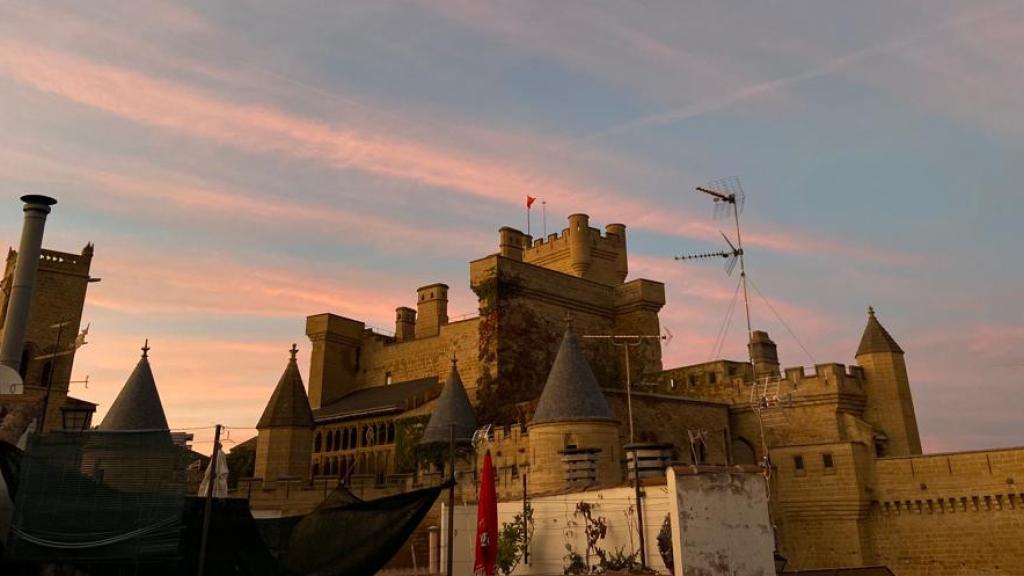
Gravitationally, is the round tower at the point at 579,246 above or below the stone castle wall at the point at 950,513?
above

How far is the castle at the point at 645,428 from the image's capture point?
27156 mm

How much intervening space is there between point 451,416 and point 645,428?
Answer: 318 inches

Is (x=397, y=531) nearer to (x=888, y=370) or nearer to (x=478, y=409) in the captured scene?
(x=478, y=409)

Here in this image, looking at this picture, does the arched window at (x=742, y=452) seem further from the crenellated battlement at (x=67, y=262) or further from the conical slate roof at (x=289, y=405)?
the crenellated battlement at (x=67, y=262)

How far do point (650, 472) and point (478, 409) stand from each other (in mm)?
16210

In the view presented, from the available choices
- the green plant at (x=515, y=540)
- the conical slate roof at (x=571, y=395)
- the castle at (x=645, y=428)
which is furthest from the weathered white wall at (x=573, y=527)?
the conical slate roof at (x=571, y=395)

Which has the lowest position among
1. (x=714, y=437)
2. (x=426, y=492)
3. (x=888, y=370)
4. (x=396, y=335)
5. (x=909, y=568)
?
(x=909, y=568)

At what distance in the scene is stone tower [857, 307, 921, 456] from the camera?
1307 inches

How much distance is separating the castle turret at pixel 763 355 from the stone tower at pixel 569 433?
1305cm

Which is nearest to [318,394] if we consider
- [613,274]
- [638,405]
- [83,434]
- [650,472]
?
[613,274]

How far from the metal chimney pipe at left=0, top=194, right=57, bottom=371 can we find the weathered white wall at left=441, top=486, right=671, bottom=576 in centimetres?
1400

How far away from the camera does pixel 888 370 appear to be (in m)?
34.2

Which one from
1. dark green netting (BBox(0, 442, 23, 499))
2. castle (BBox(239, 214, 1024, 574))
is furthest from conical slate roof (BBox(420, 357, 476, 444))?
dark green netting (BBox(0, 442, 23, 499))

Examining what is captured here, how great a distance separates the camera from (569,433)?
86.3 feet
